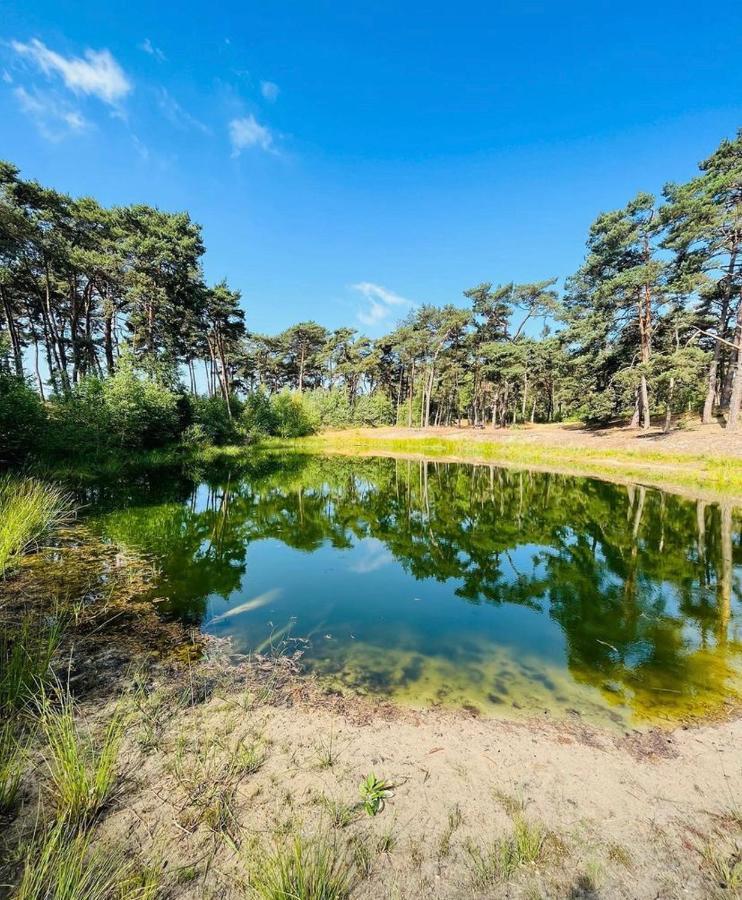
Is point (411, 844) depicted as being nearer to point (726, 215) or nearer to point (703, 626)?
point (703, 626)

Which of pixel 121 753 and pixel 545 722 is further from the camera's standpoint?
pixel 545 722

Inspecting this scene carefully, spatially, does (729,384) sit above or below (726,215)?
below

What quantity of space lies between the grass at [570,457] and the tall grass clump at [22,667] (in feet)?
73.5

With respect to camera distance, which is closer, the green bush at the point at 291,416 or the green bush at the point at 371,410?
the green bush at the point at 291,416

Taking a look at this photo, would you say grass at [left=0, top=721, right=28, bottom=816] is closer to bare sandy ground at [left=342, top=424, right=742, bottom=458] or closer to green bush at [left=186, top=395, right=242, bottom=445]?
bare sandy ground at [left=342, top=424, right=742, bottom=458]

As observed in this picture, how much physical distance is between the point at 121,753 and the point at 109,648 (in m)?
2.13

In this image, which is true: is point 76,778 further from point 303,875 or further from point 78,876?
point 303,875

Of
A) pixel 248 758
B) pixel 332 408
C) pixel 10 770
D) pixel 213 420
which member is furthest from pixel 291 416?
pixel 10 770

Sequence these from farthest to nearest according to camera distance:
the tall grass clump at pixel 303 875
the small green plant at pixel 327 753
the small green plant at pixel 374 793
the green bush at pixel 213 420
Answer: the green bush at pixel 213 420 < the small green plant at pixel 327 753 < the small green plant at pixel 374 793 < the tall grass clump at pixel 303 875

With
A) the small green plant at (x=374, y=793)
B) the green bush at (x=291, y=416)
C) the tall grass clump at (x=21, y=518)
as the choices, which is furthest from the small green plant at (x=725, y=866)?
the green bush at (x=291, y=416)

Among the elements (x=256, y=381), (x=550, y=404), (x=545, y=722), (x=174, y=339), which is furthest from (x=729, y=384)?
(x=256, y=381)

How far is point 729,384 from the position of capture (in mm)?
35312

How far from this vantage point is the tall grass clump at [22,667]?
10.7 feet

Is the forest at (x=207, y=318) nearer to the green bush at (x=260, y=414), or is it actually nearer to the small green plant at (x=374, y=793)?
the green bush at (x=260, y=414)
